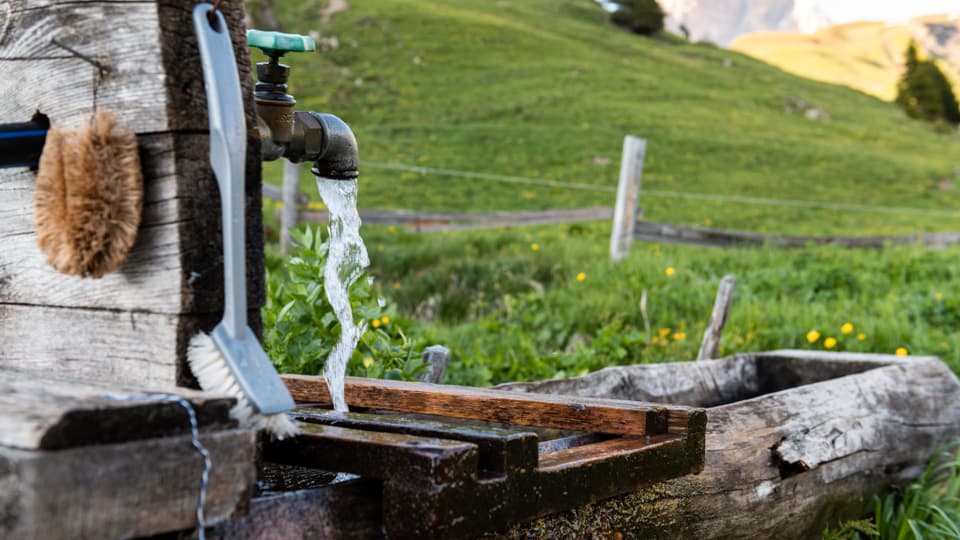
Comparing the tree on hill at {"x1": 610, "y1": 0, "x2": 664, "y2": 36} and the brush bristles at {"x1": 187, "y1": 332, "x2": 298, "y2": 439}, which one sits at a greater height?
the tree on hill at {"x1": 610, "y1": 0, "x2": 664, "y2": 36}

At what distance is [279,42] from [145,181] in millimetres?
474

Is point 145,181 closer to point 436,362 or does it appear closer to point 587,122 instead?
point 436,362

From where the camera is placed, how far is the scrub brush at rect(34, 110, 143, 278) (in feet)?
4.46

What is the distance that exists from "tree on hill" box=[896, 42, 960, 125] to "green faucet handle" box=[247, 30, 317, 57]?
4133cm

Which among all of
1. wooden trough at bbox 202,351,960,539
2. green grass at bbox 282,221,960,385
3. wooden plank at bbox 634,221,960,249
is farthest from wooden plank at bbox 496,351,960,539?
wooden plank at bbox 634,221,960,249

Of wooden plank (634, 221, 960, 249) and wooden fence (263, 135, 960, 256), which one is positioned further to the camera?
wooden plank (634, 221, 960, 249)

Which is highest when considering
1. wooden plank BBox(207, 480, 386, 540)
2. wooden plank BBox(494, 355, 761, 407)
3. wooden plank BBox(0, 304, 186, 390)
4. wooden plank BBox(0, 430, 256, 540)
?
wooden plank BBox(0, 304, 186, 390)

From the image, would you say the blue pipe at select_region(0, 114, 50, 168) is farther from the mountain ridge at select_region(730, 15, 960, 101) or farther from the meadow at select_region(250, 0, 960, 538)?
the mountain ridge at select_region(730, 15, 960, 101)

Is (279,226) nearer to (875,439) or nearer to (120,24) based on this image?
(875,439)

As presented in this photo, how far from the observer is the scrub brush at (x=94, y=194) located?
1358 millimetres

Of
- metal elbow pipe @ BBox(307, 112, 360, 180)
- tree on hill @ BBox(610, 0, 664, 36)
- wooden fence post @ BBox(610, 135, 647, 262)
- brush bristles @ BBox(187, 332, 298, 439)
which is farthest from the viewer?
tree on hill @ BBox(610, 0, 664, 36)

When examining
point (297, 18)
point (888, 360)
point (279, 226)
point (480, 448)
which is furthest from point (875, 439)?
point (297, 18)

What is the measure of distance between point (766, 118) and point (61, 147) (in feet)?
97.5

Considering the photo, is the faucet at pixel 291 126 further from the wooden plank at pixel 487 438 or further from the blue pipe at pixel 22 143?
the wooden plank at pixel 487 438
